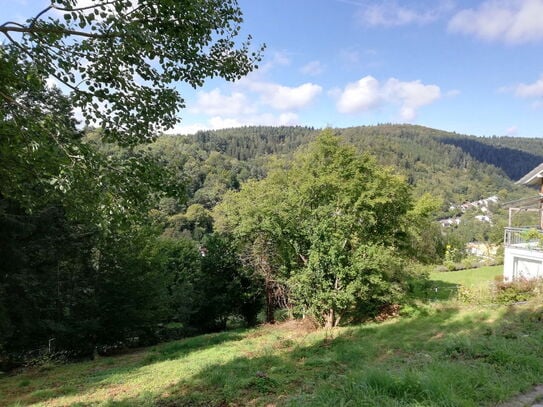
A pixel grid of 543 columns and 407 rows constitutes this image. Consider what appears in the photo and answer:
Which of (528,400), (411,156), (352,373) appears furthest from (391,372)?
(411,156)

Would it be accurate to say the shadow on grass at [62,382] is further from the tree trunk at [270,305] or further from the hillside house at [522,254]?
the hillside house at [522,254]

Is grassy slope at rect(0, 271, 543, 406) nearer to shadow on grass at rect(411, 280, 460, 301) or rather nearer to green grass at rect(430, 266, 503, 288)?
shadow on grass at rect(411, 280, 460, 301)

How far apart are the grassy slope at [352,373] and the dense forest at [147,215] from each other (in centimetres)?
281

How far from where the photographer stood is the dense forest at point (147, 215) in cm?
383

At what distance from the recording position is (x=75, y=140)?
148 inches

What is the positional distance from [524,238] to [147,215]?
58.3 feet

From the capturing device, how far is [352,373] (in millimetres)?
5137

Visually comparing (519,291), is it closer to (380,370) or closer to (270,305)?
(270,305)

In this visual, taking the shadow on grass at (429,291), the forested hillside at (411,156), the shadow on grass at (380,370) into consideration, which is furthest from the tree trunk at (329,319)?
the forested hillside at (411,156)

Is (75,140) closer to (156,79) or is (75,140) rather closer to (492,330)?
(156,79)

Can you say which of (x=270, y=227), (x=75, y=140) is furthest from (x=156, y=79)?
(x=270, y=227)

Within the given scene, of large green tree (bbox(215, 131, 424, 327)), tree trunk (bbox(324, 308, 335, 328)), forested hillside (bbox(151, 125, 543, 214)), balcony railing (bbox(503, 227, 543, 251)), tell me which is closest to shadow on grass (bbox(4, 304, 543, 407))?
tree trunk (bbox(324, 308, 335, 328))

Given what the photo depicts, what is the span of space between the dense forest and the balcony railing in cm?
406

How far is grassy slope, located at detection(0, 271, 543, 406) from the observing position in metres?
4.20
